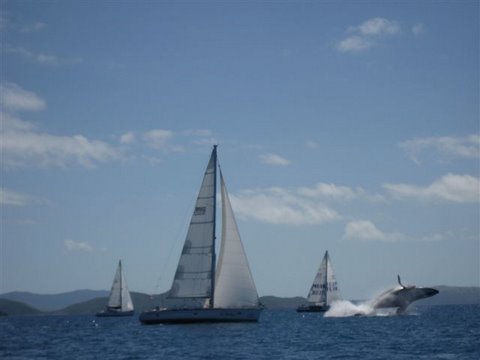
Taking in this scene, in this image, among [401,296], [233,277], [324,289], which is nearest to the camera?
[233,277]

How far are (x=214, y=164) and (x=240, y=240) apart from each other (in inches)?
309

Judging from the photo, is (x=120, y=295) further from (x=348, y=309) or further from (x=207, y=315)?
(x=207, y=315)

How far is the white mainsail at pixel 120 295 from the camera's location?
13175cm

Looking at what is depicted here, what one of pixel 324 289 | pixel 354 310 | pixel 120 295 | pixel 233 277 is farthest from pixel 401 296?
pixel 120 295

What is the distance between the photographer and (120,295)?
13362cm

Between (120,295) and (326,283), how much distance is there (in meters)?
43.1

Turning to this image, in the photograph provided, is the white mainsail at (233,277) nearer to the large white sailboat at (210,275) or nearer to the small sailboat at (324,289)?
the large white sailboat at (210,275)

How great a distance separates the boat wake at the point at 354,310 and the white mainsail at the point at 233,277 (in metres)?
41.8

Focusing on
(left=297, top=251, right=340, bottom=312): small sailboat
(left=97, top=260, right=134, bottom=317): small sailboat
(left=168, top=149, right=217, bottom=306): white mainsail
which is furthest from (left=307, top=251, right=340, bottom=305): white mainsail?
(left=168, top=149, right=217, bottom=306): white mainsail

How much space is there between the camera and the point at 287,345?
47062 millimetres

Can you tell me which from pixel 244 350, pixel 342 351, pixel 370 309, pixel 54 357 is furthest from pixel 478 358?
pixel 370 309

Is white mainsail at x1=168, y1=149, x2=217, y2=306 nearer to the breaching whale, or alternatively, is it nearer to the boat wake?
the breaching whale

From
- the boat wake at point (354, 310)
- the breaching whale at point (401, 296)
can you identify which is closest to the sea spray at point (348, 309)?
the boat wake at point (354, 310)

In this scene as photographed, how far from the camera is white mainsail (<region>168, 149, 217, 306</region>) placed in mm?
60000
